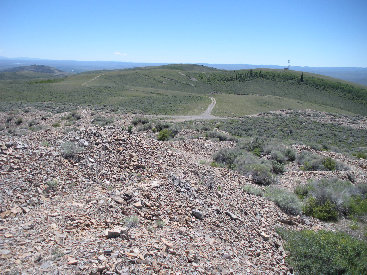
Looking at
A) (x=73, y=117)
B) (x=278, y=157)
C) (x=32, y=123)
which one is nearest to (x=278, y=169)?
(x=278, y=157)

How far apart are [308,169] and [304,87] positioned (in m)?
75.8

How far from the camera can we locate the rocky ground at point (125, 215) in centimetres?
436

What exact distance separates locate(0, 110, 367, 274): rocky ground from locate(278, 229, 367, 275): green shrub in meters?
0.30

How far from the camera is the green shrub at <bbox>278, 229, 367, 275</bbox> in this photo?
532 centimetres

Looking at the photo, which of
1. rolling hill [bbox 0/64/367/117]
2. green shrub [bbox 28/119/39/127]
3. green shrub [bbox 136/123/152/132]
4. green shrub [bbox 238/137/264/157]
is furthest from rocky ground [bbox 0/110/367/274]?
rolling hill [bbox 0/64/367/117]

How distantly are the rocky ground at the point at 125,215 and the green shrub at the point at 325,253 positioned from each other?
0.30 meters

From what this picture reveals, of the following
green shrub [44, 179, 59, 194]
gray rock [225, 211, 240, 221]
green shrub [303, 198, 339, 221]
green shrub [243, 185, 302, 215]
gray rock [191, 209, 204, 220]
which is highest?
green shrub [44, 179, 59, 194]

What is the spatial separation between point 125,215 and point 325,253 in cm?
476

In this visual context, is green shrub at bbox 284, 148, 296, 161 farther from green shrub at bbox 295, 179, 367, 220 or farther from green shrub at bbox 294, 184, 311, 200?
green shrub at bbox 294, 184, 311, 200

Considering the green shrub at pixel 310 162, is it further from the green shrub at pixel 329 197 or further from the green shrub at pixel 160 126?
the green shrub at pixel 160 126

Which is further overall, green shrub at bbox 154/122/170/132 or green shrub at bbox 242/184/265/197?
green shrub at bbox 154/122/170/132

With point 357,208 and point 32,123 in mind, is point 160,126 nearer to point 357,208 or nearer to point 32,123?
point 32,123

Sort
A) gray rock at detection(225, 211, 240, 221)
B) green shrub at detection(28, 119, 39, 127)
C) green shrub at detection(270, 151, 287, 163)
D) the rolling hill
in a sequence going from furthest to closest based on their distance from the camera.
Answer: the rolling hill
green shrub at detection(28, 119, 39, 127)
green shrub at detection(270, 151, 287, 163)
gray rock at detection(225, 211, 240, 221)

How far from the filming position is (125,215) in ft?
19.0
